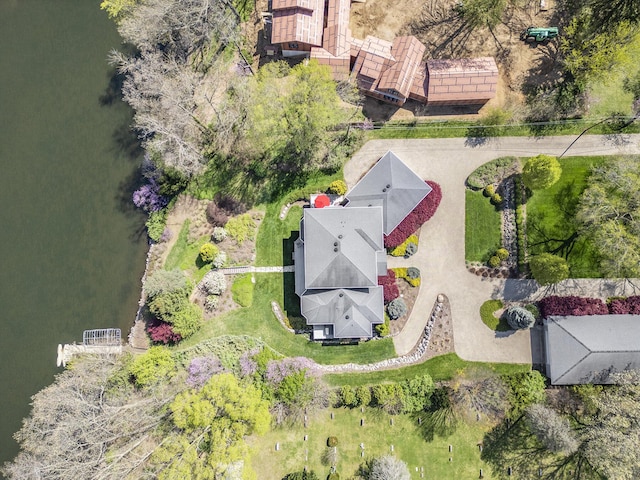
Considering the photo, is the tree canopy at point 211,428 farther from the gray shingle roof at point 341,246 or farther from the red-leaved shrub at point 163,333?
the gray shingle roof at point 341,246

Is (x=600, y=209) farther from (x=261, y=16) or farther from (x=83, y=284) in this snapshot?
(x=83, y=284)

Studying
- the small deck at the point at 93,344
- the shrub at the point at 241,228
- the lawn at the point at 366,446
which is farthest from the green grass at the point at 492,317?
the small deck at the point at 93,344

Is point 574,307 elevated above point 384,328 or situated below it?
above

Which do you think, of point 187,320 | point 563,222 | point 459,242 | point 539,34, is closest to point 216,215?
point 187,320

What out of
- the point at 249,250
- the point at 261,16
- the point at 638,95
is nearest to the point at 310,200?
the point at 249,250

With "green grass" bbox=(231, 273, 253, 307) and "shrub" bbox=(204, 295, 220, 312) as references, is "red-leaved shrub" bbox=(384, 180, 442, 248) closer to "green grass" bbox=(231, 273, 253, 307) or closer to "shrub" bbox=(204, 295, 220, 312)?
"green grass" bbox=(231, 273, 253, 307)

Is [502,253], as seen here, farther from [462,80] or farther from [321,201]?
[321,201]

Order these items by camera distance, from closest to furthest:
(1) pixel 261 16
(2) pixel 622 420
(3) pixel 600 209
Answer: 1. (2) pixel 622 420
2. (3) pixel 600 209
3. (1) pixel 261 16
